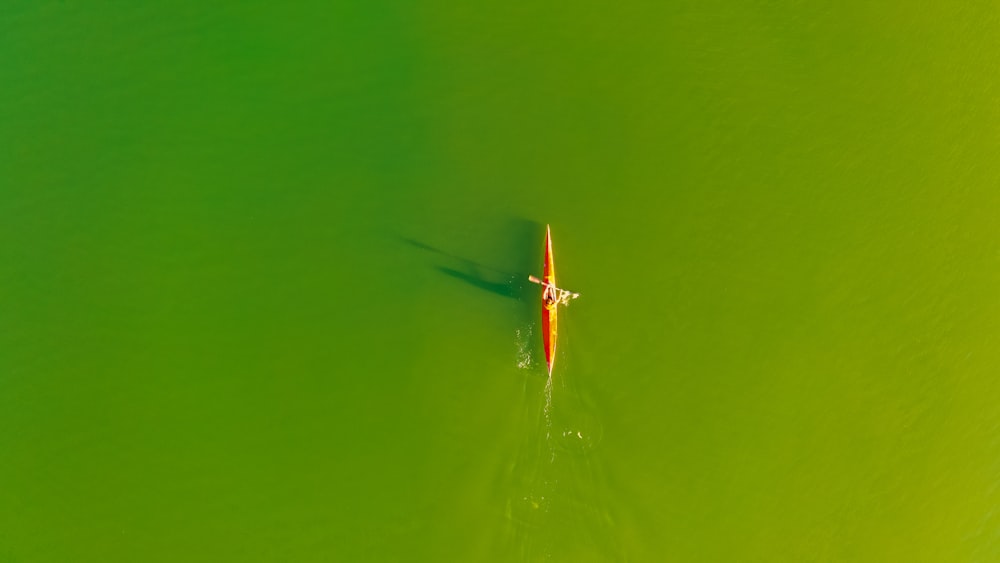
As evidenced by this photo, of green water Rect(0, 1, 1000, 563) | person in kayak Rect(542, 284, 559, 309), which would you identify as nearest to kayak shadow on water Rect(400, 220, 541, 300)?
green water Rect(0, 1, 1000, 563)

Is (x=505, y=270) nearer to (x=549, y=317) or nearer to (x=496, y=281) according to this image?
(x=496, y=281)

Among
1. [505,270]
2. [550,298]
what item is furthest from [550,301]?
[505,270]

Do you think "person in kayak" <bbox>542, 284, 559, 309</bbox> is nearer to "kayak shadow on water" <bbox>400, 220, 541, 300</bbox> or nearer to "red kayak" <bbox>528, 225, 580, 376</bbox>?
"red kayak" <bbox>528, 225, 580, 376</bbox>

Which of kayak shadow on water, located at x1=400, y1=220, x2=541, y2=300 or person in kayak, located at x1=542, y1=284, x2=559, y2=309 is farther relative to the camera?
kayak shadow on water, located at x1=400, y1=220, x2=541, y2=300

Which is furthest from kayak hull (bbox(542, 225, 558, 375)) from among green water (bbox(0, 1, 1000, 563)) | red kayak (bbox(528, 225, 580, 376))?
green water (bbox(0, 1, 1000, 563))

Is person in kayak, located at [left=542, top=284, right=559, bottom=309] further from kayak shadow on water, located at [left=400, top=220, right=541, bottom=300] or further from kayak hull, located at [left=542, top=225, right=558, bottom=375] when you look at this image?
kayak shadow on water, located at [left=400, top=220, right=541, bottom=300]

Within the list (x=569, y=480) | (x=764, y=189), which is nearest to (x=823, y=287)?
(x=764, y=189)
